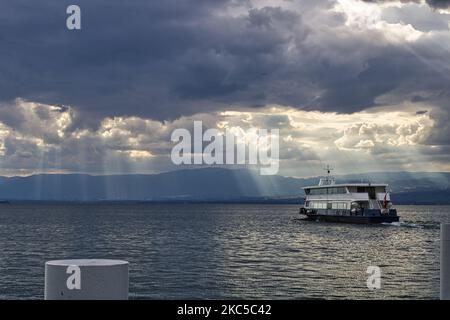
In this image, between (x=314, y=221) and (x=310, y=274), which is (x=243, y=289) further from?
(x=314, y=221)

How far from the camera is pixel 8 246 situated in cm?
8269

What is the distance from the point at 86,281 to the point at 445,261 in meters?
4.02

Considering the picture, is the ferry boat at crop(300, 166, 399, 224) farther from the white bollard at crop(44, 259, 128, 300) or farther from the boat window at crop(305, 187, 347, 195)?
the white bollard at crop(44, 259, 128, 300)

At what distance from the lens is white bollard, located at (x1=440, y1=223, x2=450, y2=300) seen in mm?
7297

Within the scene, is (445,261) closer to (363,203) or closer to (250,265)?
(250,265)

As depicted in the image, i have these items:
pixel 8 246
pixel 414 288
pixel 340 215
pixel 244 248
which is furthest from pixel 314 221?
pixel 414 288

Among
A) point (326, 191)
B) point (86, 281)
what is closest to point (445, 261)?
point (86, 281)

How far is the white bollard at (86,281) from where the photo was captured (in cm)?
567

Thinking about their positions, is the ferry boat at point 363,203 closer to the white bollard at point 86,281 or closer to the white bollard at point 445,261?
the white bollard at point 445,261

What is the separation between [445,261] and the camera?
7379 mm

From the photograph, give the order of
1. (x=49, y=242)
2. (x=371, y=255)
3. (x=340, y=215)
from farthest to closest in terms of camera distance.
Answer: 1. (x=340, y=215)
2. (x=49, y=242)
3. (x=371, y=255)

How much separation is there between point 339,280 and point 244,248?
32.0 metres

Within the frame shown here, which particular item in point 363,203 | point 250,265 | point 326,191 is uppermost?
point 326,191

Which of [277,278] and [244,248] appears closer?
[277,278]
